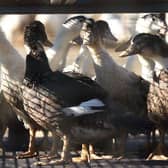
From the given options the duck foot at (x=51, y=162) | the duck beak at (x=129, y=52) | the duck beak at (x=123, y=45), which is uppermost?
the duck beak at (x=123, y=45)

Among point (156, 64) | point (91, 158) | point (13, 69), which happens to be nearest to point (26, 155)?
point (91, 158)

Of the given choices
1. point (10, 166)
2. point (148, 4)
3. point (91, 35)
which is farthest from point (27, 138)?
point (148, 4)

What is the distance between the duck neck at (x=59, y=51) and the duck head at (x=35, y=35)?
0.04 meters

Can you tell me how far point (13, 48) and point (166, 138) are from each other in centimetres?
97

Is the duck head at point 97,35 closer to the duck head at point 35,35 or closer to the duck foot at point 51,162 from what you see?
the duck head at point 35,35

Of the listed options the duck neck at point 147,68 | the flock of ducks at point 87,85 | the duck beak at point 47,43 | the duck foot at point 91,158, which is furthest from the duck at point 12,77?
the duck neck at point 147,68

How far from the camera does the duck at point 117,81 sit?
295cm

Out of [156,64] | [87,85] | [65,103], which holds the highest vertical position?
[156,64]

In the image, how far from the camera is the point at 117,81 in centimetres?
298

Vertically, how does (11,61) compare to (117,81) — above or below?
above

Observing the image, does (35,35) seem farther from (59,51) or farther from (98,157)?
(98,157)

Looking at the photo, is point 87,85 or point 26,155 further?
point 26,155

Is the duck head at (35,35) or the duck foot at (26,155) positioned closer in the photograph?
the duck head at (35,35)

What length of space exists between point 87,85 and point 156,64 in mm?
385
